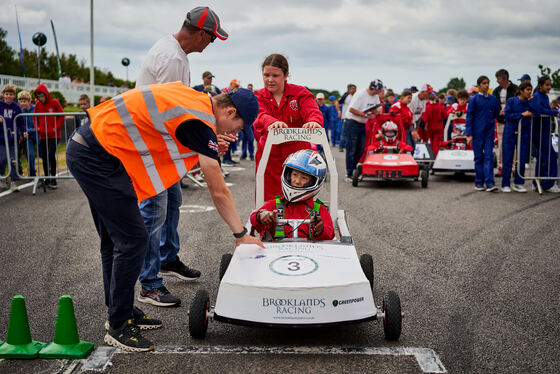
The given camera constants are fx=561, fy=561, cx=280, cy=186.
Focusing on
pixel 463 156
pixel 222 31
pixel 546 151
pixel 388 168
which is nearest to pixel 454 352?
pixel 222 31

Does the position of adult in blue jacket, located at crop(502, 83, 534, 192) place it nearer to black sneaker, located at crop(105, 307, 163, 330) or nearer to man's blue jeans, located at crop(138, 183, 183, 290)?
man's blue jeans, located at crop(138, 183, 183, 290)

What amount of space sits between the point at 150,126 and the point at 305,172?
1.62 metres

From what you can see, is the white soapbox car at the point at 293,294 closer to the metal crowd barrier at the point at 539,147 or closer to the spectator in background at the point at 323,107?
the metal crowd barrier at the point at 539,147

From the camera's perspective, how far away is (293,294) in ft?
11.3

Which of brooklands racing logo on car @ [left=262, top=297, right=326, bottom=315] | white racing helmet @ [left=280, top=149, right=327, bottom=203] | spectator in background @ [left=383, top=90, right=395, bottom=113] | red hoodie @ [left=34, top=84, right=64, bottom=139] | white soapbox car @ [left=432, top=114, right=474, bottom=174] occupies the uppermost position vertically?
spectator in background @ [left=383, top=90, right=395, bottom=113]

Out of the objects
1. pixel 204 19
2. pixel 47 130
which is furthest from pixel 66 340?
pixel 47 130

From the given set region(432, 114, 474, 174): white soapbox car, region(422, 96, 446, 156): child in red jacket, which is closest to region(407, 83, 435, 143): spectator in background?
region(422, 96, 446, 156): child in red jacket

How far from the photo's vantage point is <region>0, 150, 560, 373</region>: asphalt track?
11.2 ft

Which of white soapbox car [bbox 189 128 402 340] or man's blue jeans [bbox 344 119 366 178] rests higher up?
man's blue jeans [bbox 344 119 366 178]

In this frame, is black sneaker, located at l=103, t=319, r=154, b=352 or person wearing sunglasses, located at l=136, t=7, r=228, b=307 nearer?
black sneaker, located at l=103, t=319, r=154, b=352

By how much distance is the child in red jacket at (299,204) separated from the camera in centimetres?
456

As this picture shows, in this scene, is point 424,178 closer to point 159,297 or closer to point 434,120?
point 434,120

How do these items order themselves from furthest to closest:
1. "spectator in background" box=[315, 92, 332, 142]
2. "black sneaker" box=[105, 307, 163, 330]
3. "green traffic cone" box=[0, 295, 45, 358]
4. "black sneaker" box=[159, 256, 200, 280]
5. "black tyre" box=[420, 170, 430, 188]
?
1. "spectator in background" box=[315, 92, 332, 142]
2. "black tyre" box=[420, 170, 430, 188]
3. "black sneaker" box=[159, 256, 200, 280]
4. "black sneaker" box=[105, 307, 163, 330]
5. "green traffic cone" box=[0, 295, 45, 358]

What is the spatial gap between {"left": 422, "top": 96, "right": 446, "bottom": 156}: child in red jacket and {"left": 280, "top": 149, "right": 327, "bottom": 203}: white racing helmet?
10.3m
